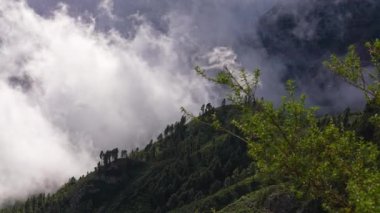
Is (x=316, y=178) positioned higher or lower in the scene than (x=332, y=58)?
lower

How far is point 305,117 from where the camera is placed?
958 inches

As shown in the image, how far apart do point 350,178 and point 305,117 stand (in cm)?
325

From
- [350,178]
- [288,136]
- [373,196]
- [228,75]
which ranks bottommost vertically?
[373,196]

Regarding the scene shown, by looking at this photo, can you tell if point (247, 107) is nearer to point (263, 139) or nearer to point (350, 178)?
point (263, 139)

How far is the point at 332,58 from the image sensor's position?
26.2 metres

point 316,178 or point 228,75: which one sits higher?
point 228,75

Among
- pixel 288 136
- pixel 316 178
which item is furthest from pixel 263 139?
pixel 316 178

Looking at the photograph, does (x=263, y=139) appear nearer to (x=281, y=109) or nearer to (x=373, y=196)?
(x=281, y=109)

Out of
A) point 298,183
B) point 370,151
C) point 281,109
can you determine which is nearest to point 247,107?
point 281,109

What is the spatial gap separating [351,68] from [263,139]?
5.45 meters

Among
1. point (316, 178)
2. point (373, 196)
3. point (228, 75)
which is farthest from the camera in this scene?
point (228, 75)

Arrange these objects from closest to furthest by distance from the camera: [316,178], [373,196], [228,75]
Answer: [373,196] → [316,178] → [228,75]

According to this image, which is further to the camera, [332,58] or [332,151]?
[332,58]

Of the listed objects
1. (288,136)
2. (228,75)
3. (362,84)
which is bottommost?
(288,136)
